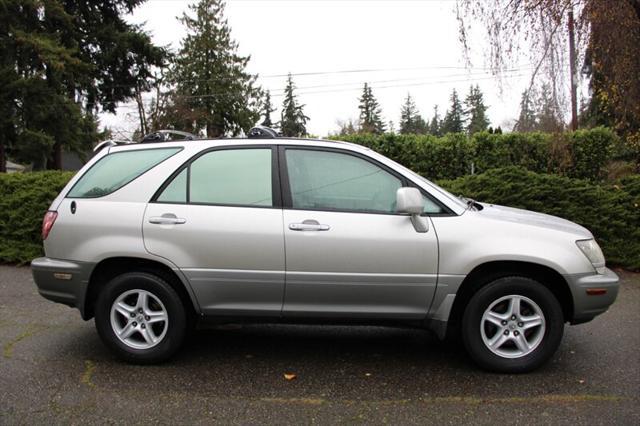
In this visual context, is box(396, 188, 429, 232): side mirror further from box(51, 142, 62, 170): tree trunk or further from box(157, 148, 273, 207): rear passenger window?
box(51, 142, 62, 170): tree trunk

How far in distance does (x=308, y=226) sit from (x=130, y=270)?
1485mm

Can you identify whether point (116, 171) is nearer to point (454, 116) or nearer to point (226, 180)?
point (226, 180)

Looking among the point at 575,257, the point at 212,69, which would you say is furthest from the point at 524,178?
the point at 212,69

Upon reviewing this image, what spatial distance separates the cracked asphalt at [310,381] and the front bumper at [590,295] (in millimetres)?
481

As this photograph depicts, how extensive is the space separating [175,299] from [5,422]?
1.28 metres

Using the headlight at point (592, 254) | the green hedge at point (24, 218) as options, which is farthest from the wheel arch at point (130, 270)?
the green hedge at point (24, 218)

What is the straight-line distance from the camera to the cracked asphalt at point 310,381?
318 centimetres

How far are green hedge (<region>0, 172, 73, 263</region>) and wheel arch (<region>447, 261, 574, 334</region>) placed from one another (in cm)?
667

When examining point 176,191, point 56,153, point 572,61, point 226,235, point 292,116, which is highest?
point 292,116

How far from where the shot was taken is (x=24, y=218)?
7.92 m

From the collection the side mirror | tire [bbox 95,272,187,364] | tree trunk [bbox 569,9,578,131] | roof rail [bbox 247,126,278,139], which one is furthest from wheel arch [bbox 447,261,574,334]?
tree trunk [bbox 569,9,578,131]

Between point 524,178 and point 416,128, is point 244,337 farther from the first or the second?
point 416,128

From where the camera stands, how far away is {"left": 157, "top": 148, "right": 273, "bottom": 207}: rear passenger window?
391cm

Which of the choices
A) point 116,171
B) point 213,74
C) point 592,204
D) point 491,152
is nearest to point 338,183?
point 116,171
